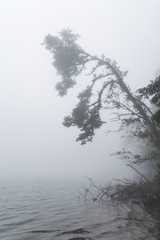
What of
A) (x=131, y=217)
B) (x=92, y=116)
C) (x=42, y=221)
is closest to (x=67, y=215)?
(x=42, y=221)

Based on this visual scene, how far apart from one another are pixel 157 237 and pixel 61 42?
16088 mm

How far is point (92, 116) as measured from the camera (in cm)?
1741

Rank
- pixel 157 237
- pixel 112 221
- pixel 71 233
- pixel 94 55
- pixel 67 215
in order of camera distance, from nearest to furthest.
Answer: pixel 157 237, pixel 71 233, pixel 112 221, pixel 67 215, pixel 94 55

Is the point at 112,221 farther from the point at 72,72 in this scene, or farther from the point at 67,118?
the point at 72,72

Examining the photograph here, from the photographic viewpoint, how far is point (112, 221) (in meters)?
13.2

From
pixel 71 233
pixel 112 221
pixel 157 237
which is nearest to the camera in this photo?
pixel 157 237

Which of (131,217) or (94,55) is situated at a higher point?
(94,55)

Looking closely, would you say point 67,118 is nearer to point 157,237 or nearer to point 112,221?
point 112,221

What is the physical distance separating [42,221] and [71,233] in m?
3.59

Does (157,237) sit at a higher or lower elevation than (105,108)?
lower

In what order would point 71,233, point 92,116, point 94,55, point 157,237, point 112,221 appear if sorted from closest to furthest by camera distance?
point 157,237, point 71,233, point 112,221, point 92,116, point 94,55

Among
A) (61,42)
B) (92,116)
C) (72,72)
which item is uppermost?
(61,42)

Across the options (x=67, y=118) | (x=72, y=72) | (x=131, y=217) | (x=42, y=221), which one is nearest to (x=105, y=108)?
(x=67, y=118)

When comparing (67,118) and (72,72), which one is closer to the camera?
(67,118)
